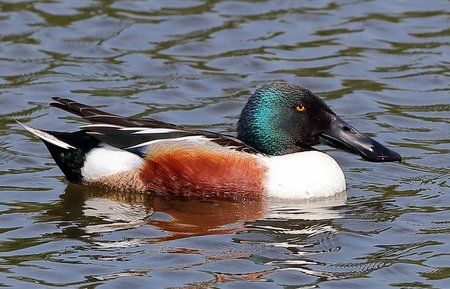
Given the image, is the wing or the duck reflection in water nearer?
the duck reflection in water

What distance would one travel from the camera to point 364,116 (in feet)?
39.7

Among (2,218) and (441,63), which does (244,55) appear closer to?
(441,63)

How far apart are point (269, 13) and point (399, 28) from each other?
147 centimetres

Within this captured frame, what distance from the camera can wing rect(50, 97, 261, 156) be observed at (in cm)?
1020

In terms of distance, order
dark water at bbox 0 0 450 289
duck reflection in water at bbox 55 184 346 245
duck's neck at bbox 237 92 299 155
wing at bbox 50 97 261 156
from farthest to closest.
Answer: duck's neck at bbox 237 92 299 155 → wing at bbox 50 97 261 156 → duck reflection in water at bbox 55 184 346 245 → dark water at bbox 0 0 450 289

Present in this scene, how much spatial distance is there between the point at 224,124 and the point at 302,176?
1875 mm

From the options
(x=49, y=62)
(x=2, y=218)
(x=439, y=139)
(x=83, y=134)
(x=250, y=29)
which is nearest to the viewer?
(x=2, y=218)

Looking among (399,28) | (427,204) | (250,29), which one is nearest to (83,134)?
(427,204)

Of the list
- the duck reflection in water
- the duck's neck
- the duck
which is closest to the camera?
the duck reflection in water

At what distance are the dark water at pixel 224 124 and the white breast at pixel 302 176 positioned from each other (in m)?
0.10

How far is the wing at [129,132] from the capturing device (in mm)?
10203

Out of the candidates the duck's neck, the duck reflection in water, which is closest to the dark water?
the duck reflection in water

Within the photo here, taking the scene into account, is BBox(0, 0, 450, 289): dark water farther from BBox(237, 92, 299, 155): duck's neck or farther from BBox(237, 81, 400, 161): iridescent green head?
BBox(237, 92, 299, 155): duck's neck

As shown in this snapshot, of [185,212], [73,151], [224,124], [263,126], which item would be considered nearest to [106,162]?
[73,151]
